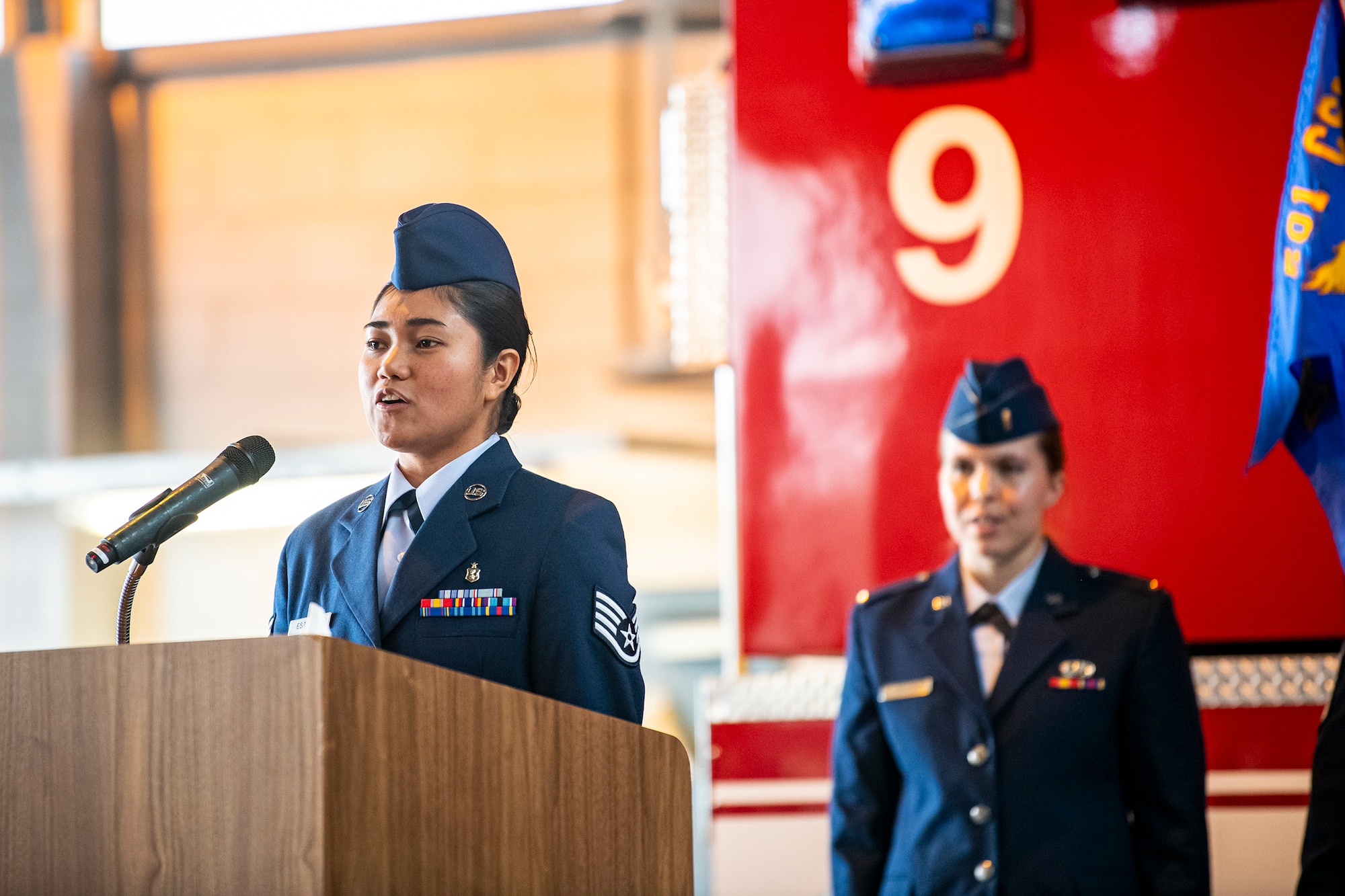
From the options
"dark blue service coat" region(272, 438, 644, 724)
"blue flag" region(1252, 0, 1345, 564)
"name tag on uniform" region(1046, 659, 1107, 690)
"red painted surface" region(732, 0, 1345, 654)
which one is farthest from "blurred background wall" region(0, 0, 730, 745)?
"dark blue service coat" region(272, 438, 644, 724)

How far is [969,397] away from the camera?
1962mm

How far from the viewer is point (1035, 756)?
6.01ft

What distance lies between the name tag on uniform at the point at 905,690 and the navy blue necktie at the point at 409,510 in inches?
30.5

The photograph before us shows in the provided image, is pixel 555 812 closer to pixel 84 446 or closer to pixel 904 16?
pixel 904 16

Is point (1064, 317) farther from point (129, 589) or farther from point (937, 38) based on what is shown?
point (129, 589)

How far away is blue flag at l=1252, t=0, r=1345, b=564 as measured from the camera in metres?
1.77

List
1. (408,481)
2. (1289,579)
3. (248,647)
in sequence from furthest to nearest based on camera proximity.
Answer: (1289,579), (408,481), (248,647)

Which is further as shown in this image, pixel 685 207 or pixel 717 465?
pixel 717 465

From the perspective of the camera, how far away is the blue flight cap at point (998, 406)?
6.36ft

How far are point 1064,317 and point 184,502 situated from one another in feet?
4.53

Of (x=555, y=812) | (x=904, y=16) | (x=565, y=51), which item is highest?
(x=565, y=51)

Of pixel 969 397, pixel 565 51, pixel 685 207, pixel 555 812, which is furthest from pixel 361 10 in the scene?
pixel 555 812

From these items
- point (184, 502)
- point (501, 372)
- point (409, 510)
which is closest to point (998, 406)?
point (501, 372)

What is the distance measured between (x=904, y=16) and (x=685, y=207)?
0.46m
